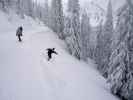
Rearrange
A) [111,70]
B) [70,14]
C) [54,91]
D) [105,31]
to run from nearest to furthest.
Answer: [54,91] < [111,70] < [70,14] < [105,31]

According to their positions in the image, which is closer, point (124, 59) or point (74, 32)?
point (124, 59)

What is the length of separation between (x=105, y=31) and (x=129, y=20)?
977 inches

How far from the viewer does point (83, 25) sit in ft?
184

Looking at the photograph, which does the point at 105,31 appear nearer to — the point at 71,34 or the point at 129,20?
the point at 71,34

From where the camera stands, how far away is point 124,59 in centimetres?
1773

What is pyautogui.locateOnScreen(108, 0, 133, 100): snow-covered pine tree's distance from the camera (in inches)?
685

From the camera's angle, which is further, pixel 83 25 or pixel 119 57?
pixel 83 25

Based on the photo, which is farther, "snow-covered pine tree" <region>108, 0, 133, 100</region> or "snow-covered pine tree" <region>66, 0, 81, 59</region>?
"snow-covered pine tree" <region>66, 0, 81, 59</region>

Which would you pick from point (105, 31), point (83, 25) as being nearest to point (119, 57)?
point (105, 31)

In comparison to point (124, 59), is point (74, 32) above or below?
above

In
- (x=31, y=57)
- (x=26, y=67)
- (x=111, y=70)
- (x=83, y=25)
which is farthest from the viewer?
(x=83, y=25)

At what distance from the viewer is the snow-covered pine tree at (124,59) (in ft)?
57.1

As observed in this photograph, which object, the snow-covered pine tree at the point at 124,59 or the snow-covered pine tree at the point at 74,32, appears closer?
the snow-covered pine tree at the point at 124,59

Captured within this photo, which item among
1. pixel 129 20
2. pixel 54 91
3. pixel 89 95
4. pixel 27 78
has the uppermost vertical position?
pixel 129 20
